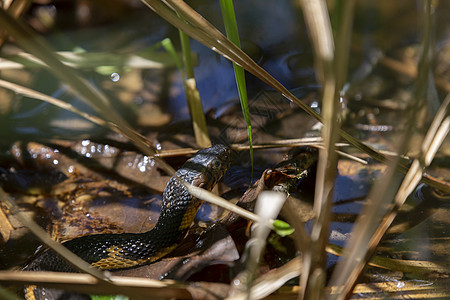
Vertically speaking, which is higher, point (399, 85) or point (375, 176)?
point (399, 85)

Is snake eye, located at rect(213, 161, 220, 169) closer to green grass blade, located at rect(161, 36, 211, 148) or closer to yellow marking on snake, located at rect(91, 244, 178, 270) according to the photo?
green grass blade, located at rect(161, 36, 211, 148)

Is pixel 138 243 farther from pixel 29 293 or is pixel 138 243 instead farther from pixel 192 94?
pixel 192 94

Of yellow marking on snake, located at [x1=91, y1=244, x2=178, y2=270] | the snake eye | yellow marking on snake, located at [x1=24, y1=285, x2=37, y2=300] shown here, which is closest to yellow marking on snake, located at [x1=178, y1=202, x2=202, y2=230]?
yellow marking on snake, located at [x1=91, y1=244, x2=178, y2=270]

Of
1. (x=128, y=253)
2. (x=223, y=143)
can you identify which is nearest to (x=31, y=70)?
(x=223, y=143)

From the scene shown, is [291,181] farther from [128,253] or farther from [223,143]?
[128,253]

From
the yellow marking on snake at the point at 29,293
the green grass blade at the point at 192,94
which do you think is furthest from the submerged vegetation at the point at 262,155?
the yellow marking on snake at the point at 29,293

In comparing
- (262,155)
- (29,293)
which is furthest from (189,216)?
(29,293)
